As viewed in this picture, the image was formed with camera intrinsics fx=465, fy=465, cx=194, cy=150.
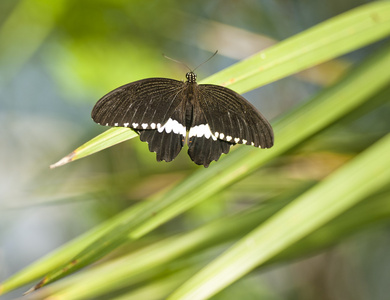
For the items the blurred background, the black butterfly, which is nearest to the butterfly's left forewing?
the black butterfly

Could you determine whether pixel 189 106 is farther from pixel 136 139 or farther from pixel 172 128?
pixel 136 139

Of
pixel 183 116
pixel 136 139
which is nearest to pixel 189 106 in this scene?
pixel 183 116

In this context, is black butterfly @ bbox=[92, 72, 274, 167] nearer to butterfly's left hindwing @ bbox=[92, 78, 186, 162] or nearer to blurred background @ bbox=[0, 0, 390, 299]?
butterfly's left hindwing @ bbox=[92, 78, 186, 162]

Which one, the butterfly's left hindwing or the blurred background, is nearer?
the butterfly's left hindwing

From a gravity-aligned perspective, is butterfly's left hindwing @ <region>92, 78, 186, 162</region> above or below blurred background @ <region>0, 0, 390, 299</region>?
below

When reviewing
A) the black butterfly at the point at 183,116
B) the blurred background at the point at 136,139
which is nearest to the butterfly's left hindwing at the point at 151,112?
the black butterfly at the point at 183,116

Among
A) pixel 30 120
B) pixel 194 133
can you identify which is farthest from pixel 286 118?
pixel 30 120

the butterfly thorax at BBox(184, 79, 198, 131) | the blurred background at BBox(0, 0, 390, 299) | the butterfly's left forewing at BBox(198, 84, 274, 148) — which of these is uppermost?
the blurred background at BBox(0, 0, 390, 299)

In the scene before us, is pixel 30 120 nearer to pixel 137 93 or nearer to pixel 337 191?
pixel 137 93
